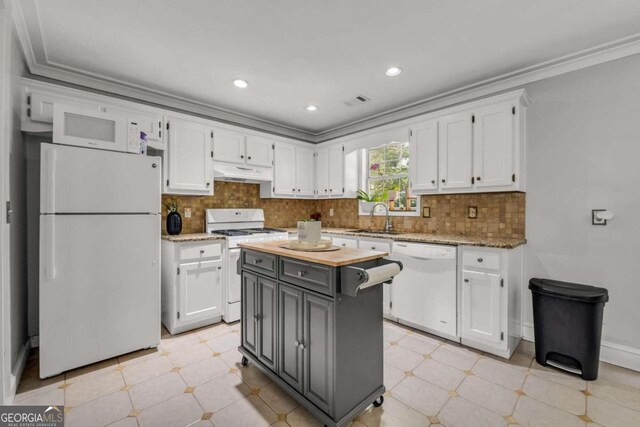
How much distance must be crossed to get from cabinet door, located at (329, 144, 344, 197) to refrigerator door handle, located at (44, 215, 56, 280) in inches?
122

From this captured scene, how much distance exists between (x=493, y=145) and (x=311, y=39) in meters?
1.87

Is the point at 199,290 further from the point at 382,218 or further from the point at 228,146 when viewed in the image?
the point at 382,218

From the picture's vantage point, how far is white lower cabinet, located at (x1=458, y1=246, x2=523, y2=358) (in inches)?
94.5

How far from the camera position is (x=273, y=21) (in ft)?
6.59

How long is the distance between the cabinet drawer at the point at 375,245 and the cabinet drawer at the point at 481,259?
78cm

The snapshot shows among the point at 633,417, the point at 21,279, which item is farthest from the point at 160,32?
the point at 633,417

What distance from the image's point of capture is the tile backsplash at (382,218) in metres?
2.89

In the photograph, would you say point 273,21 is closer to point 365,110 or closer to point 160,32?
point 160,32

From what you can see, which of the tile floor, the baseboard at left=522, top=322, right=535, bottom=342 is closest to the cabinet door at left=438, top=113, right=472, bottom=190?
the baseboard at left=522, top=322, right=535, bottom=342

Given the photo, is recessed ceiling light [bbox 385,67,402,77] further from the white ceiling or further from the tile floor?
the tile floor

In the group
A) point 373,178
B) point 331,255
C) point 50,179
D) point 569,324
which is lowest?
point 569,324

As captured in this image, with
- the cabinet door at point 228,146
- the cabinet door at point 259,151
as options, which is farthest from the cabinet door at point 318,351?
the cabinet door at point 259,151

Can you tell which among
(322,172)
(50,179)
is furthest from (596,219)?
(50,179)

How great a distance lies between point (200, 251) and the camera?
2.98 meters
